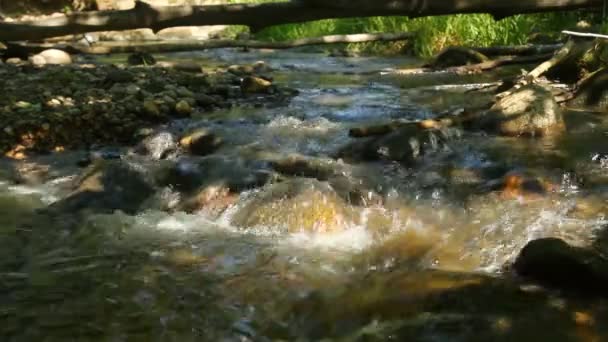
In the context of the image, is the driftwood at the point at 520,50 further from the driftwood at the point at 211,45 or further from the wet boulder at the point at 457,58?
the driftwood at the point at 211,45

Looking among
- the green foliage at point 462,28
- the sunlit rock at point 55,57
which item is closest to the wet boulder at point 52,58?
the sunlit rock at point 55,57

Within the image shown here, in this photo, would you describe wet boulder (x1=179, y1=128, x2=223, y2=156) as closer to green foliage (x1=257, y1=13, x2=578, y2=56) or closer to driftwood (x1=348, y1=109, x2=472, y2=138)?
driftwood (x1=348, y1=109, x2=472, y2=138)

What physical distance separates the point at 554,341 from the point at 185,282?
5.34ft

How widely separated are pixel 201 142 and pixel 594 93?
11.1 ft

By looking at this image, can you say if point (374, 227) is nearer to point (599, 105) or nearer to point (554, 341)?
point (554, 341)

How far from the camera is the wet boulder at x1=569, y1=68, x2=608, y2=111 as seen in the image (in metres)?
5.45

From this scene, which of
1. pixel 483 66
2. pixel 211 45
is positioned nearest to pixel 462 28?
pixel 483 66

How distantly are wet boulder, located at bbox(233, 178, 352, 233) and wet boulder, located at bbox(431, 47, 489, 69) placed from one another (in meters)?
4.69

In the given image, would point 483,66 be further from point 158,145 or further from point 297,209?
point 297,209

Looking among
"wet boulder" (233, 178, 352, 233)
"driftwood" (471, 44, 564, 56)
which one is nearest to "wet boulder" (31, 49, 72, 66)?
"wet boulder" (233, 178, 352, 233)

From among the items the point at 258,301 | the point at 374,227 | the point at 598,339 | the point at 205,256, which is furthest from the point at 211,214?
the point at 598,339

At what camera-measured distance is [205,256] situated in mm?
3352

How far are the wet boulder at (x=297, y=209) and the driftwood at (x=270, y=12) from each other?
104 cm

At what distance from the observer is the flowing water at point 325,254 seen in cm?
249
